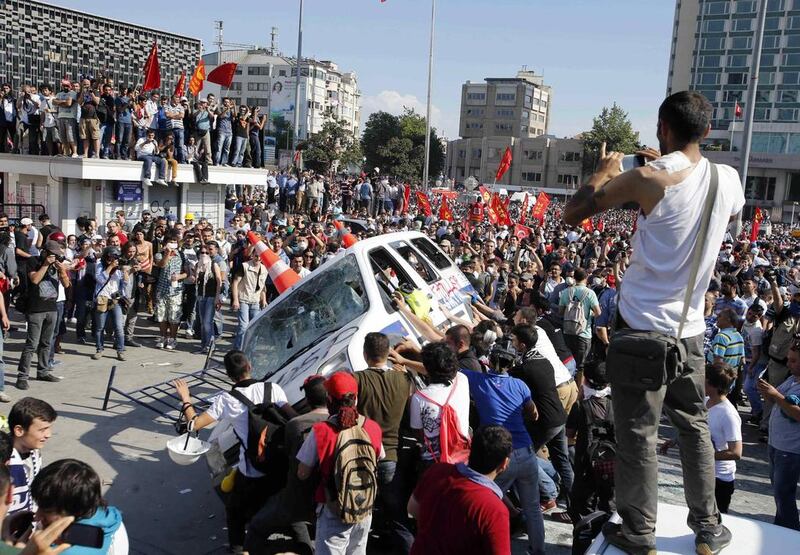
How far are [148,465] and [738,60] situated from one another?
300ft

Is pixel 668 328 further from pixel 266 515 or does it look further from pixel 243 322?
pixel 243 322

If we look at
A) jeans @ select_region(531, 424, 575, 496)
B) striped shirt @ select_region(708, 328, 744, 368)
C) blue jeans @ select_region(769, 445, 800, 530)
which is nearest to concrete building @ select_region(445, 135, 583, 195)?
striped shirt @ select_region(708, 328, 744, 368)

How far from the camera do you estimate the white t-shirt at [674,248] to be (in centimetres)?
301

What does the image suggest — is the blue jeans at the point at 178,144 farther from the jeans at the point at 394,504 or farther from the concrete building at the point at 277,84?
the concrete building at the point at 277,84

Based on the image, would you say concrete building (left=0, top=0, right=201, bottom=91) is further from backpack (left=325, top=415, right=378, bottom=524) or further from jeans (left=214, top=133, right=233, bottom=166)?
backpack (left=325, top=415, right=378, bottom=524)

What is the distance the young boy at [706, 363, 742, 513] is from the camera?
18.7 ft

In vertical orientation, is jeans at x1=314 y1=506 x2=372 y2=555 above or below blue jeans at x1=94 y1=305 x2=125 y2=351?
above

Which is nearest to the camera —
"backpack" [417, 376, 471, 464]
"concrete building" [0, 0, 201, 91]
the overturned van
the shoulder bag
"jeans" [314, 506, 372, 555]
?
the shoulder bag

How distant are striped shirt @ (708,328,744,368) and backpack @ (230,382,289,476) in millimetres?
5912

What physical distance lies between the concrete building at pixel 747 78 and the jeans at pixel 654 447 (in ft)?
253

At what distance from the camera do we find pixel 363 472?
4.60m

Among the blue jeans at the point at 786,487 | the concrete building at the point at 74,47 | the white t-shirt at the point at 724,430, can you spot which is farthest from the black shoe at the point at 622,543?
the concrete building at the point at 74,47

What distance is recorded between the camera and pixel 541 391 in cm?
593

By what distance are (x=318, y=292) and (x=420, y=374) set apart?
64.7 inches
